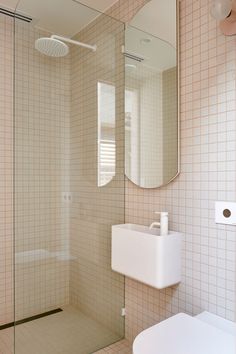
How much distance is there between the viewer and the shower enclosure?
1739mm

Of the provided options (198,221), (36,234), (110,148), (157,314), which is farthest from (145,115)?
(157,314)

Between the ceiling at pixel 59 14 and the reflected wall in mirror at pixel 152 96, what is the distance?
0.34m

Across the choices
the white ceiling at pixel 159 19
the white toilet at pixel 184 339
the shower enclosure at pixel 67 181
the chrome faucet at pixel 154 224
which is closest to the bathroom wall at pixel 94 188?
the shower enclosure at pixel 67 181

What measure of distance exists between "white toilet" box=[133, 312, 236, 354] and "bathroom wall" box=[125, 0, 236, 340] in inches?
10.0

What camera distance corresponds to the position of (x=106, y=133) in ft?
6.70

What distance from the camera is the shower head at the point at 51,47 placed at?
5.74ft

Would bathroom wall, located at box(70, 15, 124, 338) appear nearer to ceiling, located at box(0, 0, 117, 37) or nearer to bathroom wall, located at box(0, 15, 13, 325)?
ceiling, located at box(0, 0, 117, 37)

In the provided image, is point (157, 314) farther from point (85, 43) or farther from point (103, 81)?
point (85, 43)

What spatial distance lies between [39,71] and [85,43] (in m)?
0.42

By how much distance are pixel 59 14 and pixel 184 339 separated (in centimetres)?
198

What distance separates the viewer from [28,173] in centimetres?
173

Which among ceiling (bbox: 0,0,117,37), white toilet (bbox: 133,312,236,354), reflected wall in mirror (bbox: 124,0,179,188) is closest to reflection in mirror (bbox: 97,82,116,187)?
reflected wall in mirror (bbox: 124,0,179,188)

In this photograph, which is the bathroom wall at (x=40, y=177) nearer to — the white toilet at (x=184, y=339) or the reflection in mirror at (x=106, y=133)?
the reflection in mirror at (x=106, y=133)

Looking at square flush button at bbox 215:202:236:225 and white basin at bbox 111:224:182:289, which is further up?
square flush button at bbox 215:202:236:225
